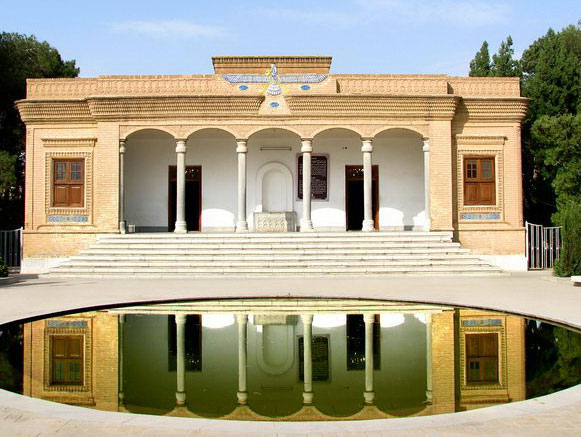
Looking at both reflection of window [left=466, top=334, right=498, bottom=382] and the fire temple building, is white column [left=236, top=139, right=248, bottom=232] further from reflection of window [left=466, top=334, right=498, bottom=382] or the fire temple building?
reflection of window [left=466, top=334, right=498, bottom=382]

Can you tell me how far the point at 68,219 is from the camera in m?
18.1

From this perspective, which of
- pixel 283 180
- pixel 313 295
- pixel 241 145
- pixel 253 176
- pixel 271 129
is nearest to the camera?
pixel 313 295

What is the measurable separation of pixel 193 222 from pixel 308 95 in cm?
623

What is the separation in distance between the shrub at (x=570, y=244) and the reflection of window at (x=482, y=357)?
7.37 m

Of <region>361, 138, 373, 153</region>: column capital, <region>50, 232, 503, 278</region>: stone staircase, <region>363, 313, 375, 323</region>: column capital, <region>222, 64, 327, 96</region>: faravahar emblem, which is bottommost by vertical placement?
<region>363, 313, 375, 323</region>: column capital

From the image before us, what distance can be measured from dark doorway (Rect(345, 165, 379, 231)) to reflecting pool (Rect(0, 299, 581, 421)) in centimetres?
1119

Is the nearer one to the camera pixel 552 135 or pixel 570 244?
pixel 570 244

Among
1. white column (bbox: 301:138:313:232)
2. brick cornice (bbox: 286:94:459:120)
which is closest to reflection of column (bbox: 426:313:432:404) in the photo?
white column (bbox: 301:138:313:232)

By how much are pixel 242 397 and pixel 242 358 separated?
4.87 ft

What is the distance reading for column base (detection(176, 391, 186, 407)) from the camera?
15.7ft

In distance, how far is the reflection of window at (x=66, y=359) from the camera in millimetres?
5678

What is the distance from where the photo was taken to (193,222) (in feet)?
69.2

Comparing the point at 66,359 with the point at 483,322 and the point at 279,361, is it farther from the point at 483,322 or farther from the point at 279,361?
the point at 483,322

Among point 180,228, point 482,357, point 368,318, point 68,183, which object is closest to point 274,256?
point 180,228
